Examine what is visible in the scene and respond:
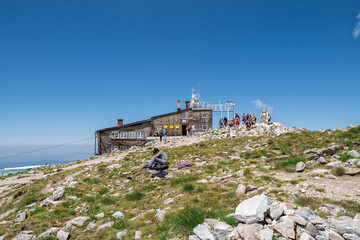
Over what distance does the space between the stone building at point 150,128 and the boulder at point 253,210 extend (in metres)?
38.9

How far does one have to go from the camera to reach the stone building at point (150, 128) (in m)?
43.3

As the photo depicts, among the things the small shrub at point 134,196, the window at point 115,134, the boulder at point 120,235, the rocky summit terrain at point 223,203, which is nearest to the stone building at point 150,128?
the window at point 115,134

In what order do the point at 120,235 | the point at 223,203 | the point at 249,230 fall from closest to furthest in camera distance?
1. the point at 249,230
2. the point at 120,235
3. the point at 223,203

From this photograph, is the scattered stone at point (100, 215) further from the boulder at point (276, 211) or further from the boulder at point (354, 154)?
the boulder at point (354, 154)

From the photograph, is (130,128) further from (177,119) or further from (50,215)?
(50,215)

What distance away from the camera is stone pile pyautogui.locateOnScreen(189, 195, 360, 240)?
380cm

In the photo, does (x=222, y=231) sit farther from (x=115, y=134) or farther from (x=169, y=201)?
(x=115, y=134)

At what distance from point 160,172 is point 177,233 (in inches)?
285

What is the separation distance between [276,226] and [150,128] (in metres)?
40.6

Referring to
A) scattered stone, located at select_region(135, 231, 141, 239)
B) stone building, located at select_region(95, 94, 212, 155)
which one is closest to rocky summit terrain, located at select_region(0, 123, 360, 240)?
scattered stone, located at select_region(135, 231, 141, 239)

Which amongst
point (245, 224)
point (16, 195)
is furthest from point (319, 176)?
point (16, 195)

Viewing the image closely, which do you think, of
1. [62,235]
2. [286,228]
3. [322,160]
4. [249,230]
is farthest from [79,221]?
[322,160]

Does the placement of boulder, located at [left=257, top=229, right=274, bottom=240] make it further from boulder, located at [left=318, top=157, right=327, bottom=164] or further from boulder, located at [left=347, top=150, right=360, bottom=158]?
boulder, located at [left=347, top=150, right=360, bottom=158]

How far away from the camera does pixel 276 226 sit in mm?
4047
